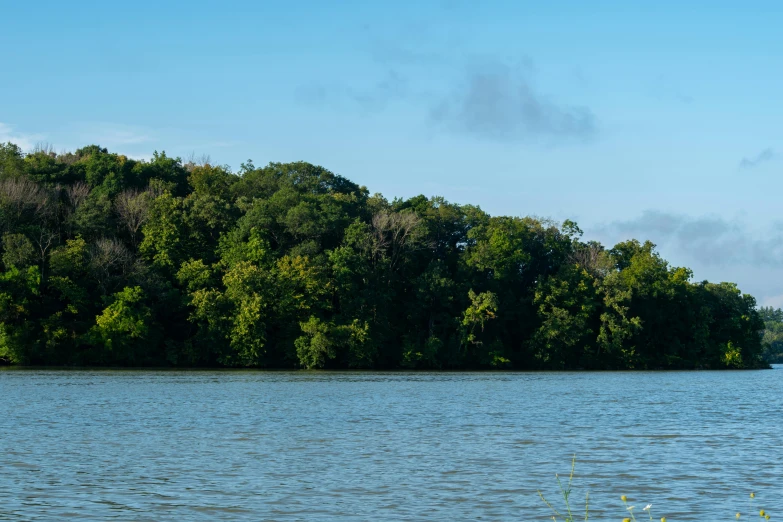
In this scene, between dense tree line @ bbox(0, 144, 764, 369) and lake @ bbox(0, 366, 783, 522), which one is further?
dense tree line @ bbox(0, 144, 764, 369)

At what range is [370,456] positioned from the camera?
21719 millimetres

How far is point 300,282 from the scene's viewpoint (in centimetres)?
7712

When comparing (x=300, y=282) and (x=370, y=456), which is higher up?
(x=300, y=282)

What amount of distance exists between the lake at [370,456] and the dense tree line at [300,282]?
3276 cm

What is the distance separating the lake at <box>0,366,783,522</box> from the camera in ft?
52.0

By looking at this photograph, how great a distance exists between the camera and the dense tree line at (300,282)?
238 feet

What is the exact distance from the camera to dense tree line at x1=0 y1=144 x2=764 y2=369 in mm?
72688

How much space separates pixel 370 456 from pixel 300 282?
184ft

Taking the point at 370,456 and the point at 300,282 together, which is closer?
the point at 370,456

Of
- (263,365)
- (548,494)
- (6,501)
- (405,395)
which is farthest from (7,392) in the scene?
(263,365)

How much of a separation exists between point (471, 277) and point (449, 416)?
181ft

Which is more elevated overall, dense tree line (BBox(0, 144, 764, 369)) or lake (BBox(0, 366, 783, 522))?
dense tree line (BBox(0, 144, 764, 369))

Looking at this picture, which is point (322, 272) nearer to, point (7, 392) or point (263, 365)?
point (263, 365)

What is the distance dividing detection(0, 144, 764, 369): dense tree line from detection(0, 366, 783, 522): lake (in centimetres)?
3276
